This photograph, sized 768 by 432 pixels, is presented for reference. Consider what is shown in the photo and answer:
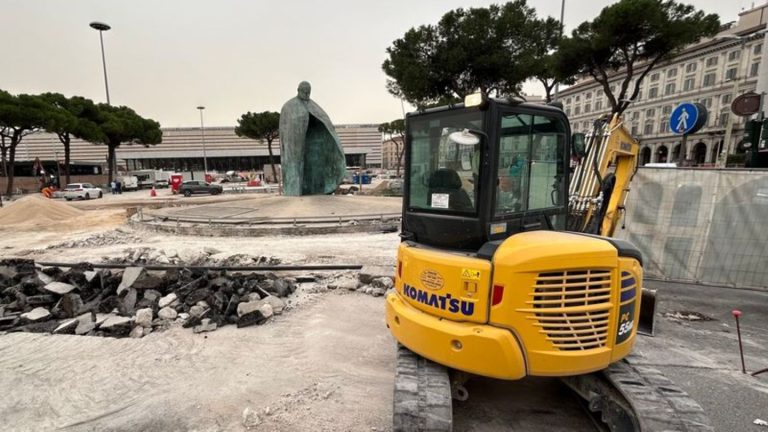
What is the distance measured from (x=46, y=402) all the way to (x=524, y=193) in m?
5.38

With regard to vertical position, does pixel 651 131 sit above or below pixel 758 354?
above

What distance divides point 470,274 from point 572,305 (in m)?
0.78

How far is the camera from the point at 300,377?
14.1 feet

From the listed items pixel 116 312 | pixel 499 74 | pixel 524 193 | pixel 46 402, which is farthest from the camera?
pixel 499 74

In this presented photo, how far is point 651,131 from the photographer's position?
71.7 m

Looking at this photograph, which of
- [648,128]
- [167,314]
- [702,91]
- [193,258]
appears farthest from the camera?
[648,128]

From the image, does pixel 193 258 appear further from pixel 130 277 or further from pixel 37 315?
pixel 37 315

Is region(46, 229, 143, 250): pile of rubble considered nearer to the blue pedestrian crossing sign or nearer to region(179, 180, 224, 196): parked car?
the blue pedestrian crossing sign

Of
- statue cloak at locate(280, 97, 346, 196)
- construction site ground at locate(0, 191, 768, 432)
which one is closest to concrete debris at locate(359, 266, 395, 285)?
construction site ground at locate(0, 191, 768, 432)

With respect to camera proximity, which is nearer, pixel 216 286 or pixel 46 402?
pixel 46 402

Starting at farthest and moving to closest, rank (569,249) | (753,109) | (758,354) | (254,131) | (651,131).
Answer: (651,131)
(254,131)
(753,109)
(758,354)
(569,249)

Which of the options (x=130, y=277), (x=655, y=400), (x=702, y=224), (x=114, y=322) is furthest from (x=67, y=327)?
(x=702, y=224)

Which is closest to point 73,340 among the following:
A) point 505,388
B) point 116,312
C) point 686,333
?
point 116,312

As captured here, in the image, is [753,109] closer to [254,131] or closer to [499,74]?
[499,74]
